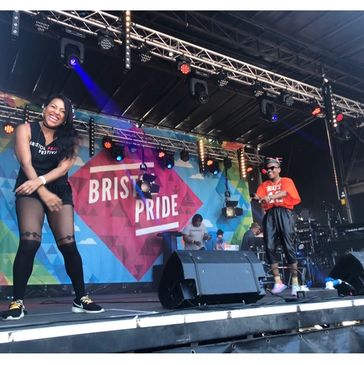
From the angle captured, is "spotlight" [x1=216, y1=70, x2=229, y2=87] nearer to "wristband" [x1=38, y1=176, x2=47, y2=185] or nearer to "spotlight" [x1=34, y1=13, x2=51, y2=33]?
"spotlight" [x1=34, y1=13, x2=51, y2=33]

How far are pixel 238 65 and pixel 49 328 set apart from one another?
23.5 ft

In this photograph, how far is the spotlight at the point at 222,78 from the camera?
23.9ft

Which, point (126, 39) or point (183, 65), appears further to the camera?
point (183, 65)

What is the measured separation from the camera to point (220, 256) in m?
2.99

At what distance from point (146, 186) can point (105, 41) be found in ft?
13.7

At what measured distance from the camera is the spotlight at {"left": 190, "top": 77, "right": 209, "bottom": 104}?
23.0 feet

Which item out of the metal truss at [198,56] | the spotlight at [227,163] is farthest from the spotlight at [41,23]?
the spotlight at [227,163]

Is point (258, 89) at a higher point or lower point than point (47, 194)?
higher

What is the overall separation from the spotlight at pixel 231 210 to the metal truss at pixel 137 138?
52.4 inches

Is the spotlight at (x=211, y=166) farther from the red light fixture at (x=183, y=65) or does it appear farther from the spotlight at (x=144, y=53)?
the spotlight at (x=144, y=53)

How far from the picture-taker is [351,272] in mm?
3918

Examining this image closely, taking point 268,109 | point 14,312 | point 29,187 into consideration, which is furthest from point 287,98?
point 14,312

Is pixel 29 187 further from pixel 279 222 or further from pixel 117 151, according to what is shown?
pixel 117 151

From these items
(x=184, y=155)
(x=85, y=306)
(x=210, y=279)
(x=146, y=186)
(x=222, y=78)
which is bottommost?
(x=85, y=306)
